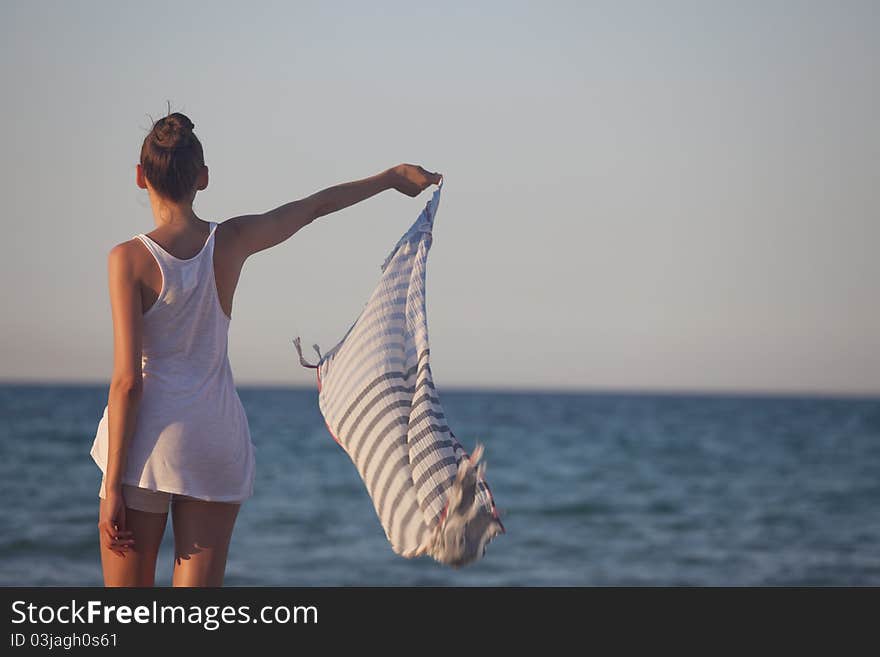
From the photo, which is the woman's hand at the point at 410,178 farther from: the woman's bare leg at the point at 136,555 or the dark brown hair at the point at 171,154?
the woman's bare leg at the point at 136,555

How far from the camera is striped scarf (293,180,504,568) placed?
9.30 ft

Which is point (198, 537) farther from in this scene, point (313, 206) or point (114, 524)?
point (313, 206)

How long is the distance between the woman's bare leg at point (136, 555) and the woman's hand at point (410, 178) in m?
1.15

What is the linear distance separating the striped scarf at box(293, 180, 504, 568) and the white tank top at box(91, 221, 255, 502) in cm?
46

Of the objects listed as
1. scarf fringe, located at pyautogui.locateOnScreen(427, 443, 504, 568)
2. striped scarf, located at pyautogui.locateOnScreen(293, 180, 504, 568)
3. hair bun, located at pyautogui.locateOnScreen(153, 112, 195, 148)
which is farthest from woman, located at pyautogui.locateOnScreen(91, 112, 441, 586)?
scarf fringe, located at pyautogui.locateOnScreen(427, 443, 504, 568)

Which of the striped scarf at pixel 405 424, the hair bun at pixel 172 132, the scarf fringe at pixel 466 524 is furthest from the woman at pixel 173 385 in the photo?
the scarf fringe at pixel 466 524

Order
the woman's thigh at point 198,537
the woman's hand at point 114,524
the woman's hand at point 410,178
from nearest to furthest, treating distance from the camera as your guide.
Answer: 1. the woman's hand at point 114,524
2. the woman's thigh at point 198,537
3. the woman's hand at point 410,178

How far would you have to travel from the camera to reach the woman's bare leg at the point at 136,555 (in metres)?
2.69

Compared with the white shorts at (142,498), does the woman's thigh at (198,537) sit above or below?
below
